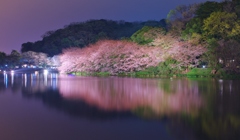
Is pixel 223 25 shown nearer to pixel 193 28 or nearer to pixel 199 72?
pixel 193 28

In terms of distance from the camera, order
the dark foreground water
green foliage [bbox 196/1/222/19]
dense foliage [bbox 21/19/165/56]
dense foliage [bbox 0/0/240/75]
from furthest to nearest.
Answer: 1. dense foliage [bbox 21/19/165/56]
2. green foliage [bbox 196/1/222/19]
3. dense foliage [bbox 0/0/240/75]
4. the dark foreground water

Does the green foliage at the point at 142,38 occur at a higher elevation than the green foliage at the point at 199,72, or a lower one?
higher

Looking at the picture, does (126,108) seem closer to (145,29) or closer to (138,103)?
(138,103)

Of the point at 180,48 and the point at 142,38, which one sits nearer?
the point at 180,48

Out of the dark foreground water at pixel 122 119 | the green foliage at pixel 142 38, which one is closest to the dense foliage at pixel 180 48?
the green foliage at pixel 142 38

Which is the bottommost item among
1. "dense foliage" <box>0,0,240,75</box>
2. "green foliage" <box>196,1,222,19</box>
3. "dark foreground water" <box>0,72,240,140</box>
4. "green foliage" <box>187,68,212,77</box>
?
"dark foreground water" <box>0,72,240,140</box>

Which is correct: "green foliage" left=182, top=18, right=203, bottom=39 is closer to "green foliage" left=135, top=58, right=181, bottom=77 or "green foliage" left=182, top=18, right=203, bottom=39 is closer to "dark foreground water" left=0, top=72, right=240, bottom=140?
"green foliage" left=135, top=58, right=181, bottom=77

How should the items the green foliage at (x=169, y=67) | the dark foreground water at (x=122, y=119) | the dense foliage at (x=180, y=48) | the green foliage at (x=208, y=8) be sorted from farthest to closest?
the green foliage at (x=208, y=8) < the green foliage at (x=169, y=67) < the dense foliage at (x=180, y=48) < the dark foreground water at (x=122, y=119)

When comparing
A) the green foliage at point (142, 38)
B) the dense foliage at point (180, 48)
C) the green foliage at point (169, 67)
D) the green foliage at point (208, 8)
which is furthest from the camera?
the green foliage at point (142, 38)

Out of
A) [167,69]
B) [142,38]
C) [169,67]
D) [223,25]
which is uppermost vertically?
[223,25]

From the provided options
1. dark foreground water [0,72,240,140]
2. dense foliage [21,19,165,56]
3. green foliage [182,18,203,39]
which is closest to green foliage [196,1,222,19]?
green foliage [182,18,203,39]

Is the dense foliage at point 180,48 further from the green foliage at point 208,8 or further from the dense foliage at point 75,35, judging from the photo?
the dense foliage at point 75,35

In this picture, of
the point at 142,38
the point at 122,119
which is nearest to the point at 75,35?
the point at 142,38

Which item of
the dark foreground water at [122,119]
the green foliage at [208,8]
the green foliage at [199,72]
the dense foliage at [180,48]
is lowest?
the dark foreground water at [122,119]
